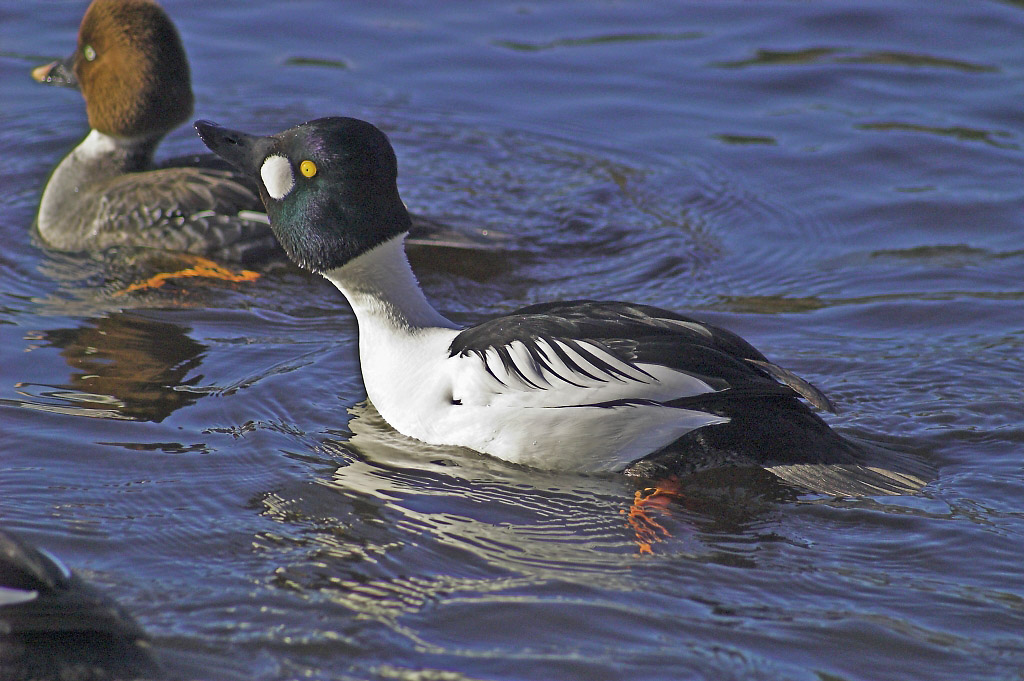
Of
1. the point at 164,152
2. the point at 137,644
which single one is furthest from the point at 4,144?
the point at 137,644

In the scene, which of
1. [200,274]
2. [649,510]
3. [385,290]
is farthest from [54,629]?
[200,274]

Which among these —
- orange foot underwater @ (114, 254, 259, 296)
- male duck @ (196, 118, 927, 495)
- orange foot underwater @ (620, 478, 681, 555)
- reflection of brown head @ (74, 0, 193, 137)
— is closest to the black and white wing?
male duck @ (196, 118, 927, 495)

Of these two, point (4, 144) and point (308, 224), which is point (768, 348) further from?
point (4, 144)

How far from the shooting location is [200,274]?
7.50 meters

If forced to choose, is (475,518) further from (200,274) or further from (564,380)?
(200,274)

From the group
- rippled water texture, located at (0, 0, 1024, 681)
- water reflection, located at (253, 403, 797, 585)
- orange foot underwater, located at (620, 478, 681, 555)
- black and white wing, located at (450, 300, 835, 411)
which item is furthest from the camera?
black and white wing, located at (450, 300, 835, 411)

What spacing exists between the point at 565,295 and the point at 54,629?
4.29 meters

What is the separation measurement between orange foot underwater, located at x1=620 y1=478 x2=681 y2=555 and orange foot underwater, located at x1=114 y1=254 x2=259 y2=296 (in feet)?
10.8

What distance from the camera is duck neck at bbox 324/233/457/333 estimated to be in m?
5.73

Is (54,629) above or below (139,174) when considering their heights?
below

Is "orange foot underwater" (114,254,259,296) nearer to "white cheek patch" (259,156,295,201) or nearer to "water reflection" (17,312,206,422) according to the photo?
"water reflection" (17,312,206,422)

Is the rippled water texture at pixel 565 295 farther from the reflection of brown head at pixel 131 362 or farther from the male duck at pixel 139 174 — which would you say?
the male duck at pixel 139 174

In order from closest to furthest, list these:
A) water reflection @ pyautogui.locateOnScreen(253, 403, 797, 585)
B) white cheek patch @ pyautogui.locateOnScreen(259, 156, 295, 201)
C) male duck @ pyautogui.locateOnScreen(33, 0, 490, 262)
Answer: water reflection @ pyautogui.locateOnScreen(253, 403, 797, 585) < white cheek patch @ pyautogui.locateOnScreen(259, 156, 295, 201) < male duck @ pyautogui.locateOnScreen(33, 0, 490, 262)

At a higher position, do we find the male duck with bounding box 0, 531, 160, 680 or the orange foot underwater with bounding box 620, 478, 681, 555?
the male duck with bounding box 0, 531, 160, 680
